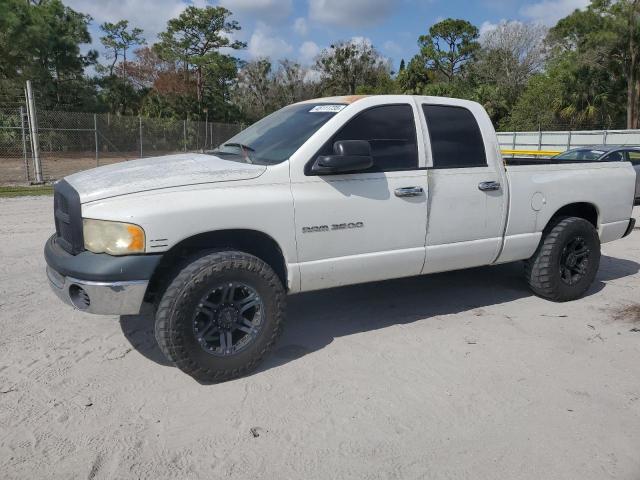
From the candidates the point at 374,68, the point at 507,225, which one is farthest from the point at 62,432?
the point at 374,68

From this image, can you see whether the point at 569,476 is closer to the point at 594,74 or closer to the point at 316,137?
the point at 316,137

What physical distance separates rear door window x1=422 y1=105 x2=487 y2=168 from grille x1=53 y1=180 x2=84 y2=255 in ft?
8.78

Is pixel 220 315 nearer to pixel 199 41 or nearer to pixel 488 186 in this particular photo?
pixel 488 186

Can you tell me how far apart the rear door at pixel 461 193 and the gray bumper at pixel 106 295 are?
226 centimetres

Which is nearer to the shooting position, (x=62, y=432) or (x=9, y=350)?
(x=62, y=432)

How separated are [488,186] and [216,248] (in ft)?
7.80

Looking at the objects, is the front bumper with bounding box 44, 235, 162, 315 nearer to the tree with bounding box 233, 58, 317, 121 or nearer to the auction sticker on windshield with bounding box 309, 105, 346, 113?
the auction sticker on windshield with bounding box 309, 105, 346, 113

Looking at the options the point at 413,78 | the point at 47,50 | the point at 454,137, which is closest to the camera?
the point at 454,137

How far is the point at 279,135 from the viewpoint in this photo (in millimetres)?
4336

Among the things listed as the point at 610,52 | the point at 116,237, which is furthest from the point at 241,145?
the point at 610,52

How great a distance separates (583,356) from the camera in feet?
13.5

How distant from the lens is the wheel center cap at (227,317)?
3635 millimetres

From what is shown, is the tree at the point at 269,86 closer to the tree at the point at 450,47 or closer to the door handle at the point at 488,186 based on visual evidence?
the tree at the point at 450,47

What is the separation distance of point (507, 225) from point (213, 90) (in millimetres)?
41103
